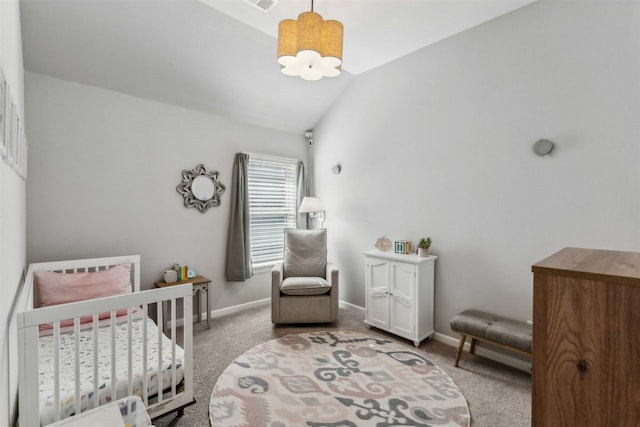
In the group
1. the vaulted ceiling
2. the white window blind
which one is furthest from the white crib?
the white window blind

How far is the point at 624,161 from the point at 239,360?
3.26m

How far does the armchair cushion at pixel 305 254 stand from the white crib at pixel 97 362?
1.72 metres

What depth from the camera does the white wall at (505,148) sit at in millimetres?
2109

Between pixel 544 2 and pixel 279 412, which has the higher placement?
pixel 544 2

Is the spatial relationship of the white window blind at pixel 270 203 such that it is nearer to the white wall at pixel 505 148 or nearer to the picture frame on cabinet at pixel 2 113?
the white wall at pixel 505 148

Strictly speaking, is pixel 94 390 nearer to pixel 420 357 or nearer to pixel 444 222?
pixel 420 357

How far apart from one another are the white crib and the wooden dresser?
1746mm

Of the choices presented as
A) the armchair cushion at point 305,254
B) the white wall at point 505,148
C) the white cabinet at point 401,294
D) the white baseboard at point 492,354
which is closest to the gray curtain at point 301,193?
the armchair cushion at point 305,254

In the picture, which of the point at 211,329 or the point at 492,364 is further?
the point at 211,329

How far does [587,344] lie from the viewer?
589 millimetres

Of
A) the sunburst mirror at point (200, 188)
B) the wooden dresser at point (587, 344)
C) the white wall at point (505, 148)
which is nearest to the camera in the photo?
the wooden dresser at point (587, 344)

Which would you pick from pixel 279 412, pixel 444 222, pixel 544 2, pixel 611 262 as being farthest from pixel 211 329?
pixel 544 2

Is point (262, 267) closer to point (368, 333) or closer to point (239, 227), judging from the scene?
point (239, 227)

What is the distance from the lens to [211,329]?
327 centimetres
